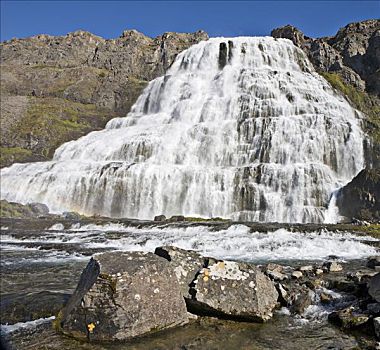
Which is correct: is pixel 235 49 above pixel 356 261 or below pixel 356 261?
above

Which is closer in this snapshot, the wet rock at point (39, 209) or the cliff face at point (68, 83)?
the wet rock at point (39, 209)

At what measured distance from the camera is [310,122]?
1756 inches

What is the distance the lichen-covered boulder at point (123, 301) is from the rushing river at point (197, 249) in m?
0.23

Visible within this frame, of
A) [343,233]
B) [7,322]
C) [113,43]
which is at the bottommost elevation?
[7,322]

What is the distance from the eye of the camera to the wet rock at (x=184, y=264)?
25.2 ft

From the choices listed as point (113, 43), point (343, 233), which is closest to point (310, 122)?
point (343, 233)

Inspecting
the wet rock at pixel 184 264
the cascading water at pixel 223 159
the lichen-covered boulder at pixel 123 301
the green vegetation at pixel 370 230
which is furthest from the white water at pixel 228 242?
the cascading water at pixel 223 159

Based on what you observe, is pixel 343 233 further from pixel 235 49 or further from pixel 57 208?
pixel 235 49

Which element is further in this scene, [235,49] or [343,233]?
[235,49]

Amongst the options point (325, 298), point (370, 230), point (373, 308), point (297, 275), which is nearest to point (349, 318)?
point (373, 308)

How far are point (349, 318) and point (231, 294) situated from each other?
7.26 ft

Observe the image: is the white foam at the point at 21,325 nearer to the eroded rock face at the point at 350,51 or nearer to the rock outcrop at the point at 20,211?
A: the rock outcrop at the point at 20,211

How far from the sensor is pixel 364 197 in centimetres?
3253

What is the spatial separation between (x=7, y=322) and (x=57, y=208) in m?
35.3
